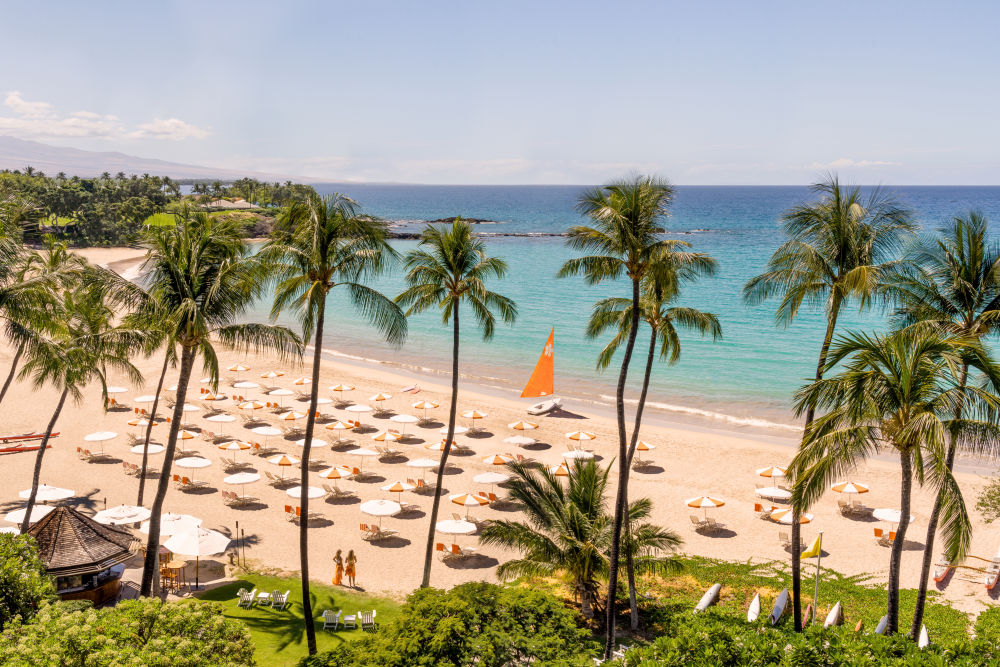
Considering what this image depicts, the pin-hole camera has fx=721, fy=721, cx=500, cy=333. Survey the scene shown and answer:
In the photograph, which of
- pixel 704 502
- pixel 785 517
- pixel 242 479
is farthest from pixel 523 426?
pixel 785 517

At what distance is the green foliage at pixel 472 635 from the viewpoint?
1198cm

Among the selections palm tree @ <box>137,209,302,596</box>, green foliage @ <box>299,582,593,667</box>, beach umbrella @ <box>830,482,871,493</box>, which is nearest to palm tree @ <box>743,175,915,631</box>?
green foliage @ <box>299,582,593,667</box>

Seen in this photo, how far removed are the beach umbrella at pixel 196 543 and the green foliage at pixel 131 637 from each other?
26.5 ft

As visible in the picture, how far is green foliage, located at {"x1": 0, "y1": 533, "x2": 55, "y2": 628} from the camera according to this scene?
40.1 feet

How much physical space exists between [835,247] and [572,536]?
383 inches

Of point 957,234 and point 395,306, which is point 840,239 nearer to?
point 957,234

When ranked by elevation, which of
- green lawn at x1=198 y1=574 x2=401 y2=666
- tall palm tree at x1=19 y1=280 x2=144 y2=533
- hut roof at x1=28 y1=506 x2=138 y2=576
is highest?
tall palm tree at x1=19 y1=280 x2=144 y2=533

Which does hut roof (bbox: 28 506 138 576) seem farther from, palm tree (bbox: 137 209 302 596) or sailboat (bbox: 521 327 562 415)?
sailboat (bbox: 521 327 562 415)

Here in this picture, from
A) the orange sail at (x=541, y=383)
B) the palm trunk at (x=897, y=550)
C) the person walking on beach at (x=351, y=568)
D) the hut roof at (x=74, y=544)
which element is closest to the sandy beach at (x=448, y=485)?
the person walking on beach at (x=351, y=568)

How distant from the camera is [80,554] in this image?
18406 mm

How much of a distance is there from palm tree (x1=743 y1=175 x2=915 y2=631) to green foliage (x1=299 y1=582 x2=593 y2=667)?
6155mm

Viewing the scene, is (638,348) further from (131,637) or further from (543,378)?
(131,637)

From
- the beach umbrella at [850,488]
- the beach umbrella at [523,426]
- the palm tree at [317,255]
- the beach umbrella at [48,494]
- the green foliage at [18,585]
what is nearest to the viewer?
the green foliage at [18,585]

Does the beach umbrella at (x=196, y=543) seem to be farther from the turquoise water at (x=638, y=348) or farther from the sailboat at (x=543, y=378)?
the sailboat at (x=543, y=378)
